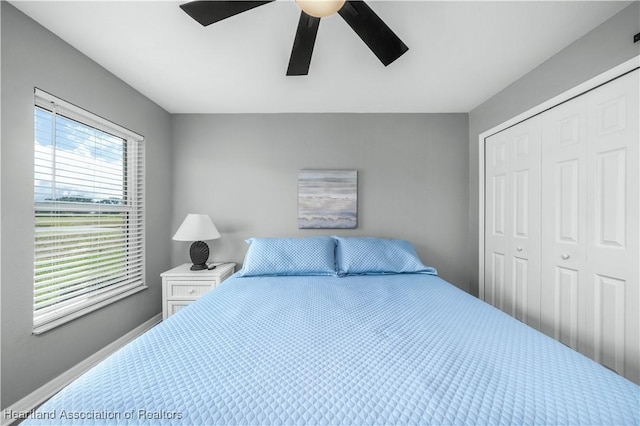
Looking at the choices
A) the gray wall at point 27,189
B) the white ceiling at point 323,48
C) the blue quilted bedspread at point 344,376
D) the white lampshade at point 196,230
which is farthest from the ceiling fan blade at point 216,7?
the white lampshade at point 196,230

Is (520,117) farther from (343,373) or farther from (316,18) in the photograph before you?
(343,373)

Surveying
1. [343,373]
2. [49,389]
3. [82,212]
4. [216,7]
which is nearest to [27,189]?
[82,212]

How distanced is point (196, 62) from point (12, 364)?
2166 mm

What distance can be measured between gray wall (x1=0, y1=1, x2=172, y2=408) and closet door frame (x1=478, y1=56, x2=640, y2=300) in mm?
3377

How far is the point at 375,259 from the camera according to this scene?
225cm

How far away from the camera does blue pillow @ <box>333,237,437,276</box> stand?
2213mm

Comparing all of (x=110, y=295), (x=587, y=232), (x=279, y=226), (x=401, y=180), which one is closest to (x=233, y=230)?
(x=279, y=226)

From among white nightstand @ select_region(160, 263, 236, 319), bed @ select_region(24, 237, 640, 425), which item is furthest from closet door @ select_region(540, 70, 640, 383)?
white nightstand @ select_region(160, 263, 236, 319)

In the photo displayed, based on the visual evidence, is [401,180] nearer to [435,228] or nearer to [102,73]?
[435,228]

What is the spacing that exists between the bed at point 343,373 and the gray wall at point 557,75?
1607 millimetres

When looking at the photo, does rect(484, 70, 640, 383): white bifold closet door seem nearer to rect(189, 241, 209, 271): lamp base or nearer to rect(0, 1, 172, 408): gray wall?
rect(189, 241, 209, 271): lamp base

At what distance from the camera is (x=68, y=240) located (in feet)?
5.80

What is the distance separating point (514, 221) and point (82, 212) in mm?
3498

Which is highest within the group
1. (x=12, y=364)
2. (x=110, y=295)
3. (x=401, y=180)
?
(x=401, y=180)
